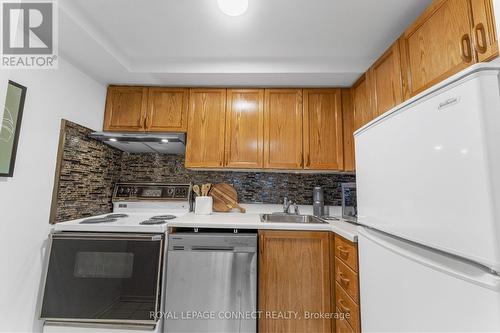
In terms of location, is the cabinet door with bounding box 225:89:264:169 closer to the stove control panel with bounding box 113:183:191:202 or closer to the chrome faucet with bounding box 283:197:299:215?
the chrome faucet with bounding box 283:197:299:215

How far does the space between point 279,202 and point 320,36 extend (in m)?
1.50

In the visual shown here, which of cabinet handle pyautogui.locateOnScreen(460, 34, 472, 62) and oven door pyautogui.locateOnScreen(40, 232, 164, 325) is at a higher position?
cabinet handle pyautogui.locateOnScreen(460, 34, 472, 62)

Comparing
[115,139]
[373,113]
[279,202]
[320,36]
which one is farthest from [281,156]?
[115,139]

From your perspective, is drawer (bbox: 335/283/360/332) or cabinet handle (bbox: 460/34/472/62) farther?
drawer (bbox: 335/283/360/332)

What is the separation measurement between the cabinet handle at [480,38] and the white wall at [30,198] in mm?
2430

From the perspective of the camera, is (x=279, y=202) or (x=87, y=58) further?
(x=279, y=202)

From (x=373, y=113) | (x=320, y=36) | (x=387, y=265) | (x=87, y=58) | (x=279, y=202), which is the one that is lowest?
(x=387, y=265)

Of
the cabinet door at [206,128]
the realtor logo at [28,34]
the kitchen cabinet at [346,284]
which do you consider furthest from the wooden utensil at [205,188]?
the realtor logo at [28,34]

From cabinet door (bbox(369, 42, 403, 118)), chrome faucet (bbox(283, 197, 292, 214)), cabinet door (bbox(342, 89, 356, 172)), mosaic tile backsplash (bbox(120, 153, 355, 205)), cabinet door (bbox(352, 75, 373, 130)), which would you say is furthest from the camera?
mosaic tile backsplash (bbox(120, 153, 355, 205))

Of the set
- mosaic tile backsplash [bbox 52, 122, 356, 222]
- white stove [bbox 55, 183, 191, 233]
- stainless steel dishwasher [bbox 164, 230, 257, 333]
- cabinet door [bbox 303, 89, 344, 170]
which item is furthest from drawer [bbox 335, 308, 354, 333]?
white stove [bbox 55, 183, 191, 233]

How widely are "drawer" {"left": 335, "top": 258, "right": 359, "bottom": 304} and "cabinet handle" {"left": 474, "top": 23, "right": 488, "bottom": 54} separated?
122 cm

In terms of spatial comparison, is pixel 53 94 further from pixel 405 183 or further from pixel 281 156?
pixel 405 183

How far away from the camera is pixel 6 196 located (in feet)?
3.94

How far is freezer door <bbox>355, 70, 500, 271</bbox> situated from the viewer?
493 millimetres
